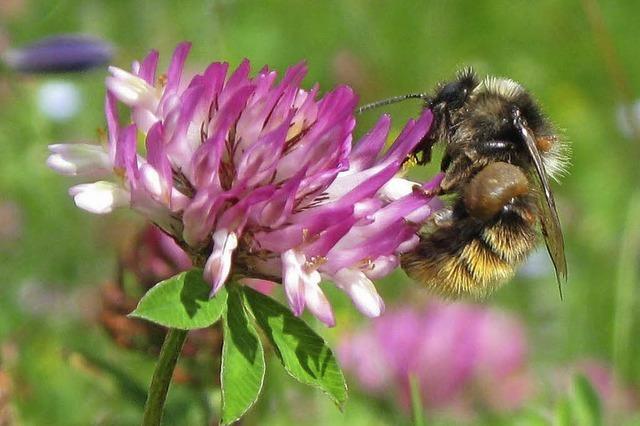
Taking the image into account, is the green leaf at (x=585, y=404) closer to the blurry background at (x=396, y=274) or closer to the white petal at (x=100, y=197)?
the blurry background at (x=396, y=274)

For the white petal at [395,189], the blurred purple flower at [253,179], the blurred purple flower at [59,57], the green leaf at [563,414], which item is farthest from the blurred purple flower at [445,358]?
the blurred purple flower at [253,179]

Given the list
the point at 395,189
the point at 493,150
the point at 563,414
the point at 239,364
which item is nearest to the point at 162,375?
the point at 239,364

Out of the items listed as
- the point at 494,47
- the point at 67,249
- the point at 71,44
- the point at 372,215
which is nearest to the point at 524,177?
the point at 372,215

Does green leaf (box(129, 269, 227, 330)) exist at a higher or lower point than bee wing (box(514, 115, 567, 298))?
lower

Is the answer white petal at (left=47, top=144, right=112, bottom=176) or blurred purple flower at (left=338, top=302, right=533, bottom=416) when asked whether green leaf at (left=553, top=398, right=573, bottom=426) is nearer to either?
blurred purple flower at (left=338, top=302, right=533, bottom=416)

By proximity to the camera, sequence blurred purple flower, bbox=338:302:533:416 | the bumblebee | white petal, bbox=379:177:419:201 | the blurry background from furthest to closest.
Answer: blurred purple flower, bbox=338:302:533:416 < the blurry background < the bumblebee < white petal, bbox=379:177:419:201

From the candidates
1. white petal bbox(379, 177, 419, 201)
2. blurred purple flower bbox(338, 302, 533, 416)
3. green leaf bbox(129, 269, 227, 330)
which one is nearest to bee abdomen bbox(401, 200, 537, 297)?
white petal bbox(379, 177, 419, 201)
